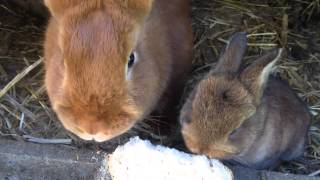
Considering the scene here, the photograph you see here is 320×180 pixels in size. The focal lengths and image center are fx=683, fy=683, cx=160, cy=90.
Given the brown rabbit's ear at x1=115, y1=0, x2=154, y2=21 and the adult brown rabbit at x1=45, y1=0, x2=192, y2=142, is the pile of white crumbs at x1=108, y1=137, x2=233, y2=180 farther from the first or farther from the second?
the brown rabbit's ear at x1=115, y1=0, x2=154, y2=21

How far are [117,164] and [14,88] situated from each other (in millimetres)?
1158

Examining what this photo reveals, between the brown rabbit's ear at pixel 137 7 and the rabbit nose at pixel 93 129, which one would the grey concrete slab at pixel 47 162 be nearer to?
the rabbit nose at pixel 93 129

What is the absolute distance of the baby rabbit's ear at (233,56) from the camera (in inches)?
143

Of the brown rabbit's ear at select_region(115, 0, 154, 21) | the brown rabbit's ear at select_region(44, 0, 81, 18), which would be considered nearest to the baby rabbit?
the brown rabbit's ear at select_region(115, 0, 154, 21)

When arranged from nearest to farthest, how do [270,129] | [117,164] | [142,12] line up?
[142,12], [117,164], [270,129]

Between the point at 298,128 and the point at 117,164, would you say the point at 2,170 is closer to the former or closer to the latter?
the point at 117,164

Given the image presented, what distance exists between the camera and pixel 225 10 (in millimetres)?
5191

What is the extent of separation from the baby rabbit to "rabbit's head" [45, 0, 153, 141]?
13.9 inches

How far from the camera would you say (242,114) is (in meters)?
3.41

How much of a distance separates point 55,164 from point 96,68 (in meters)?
0.88

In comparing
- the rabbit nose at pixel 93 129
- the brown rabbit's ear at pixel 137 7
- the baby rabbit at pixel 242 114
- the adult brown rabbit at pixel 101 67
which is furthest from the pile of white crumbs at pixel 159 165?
the brown rabbit's ear at pixel 137 7

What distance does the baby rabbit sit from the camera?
333cm

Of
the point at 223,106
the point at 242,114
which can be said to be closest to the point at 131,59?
the point at 223,106

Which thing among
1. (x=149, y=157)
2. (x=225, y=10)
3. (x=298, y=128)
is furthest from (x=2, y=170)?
(x=225, y=10)
